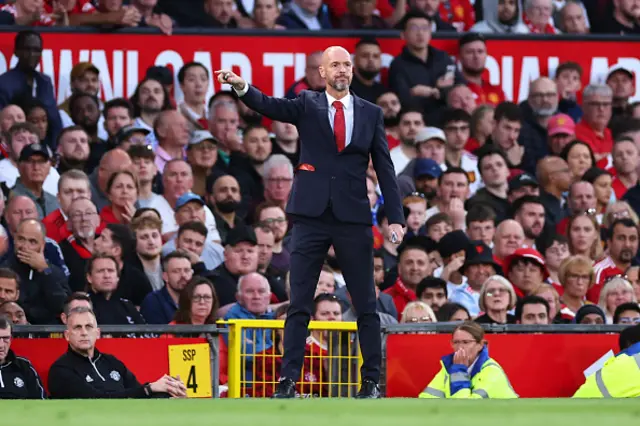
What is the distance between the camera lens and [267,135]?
14.5 metres

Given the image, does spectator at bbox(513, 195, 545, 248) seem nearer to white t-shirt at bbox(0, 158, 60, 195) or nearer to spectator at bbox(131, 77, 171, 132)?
spectator at bbox(131, 77, 171, 132)

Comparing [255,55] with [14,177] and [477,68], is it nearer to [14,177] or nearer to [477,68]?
[477,68]

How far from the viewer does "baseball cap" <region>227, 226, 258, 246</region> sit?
41.3 ft

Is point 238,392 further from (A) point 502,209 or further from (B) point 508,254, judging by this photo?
(A) point 502,209

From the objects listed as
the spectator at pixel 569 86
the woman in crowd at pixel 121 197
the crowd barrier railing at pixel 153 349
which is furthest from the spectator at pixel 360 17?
the crowd barrier railing at pixel 153 349

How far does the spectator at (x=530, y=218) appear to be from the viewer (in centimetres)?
1418

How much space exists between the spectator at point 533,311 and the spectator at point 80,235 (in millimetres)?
3420

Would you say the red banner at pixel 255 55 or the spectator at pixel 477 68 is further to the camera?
the spectator at pixel 477 68

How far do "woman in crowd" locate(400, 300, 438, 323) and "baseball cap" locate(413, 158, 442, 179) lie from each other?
300 cm

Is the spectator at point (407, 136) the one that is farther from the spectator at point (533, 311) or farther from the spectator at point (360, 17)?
the spectator at point (533, 311)

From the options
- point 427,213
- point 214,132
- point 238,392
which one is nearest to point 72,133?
point 214,132

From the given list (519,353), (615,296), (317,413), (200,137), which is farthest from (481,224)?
(317,413)

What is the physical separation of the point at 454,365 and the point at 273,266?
325 centimetres

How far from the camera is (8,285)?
1137cm
